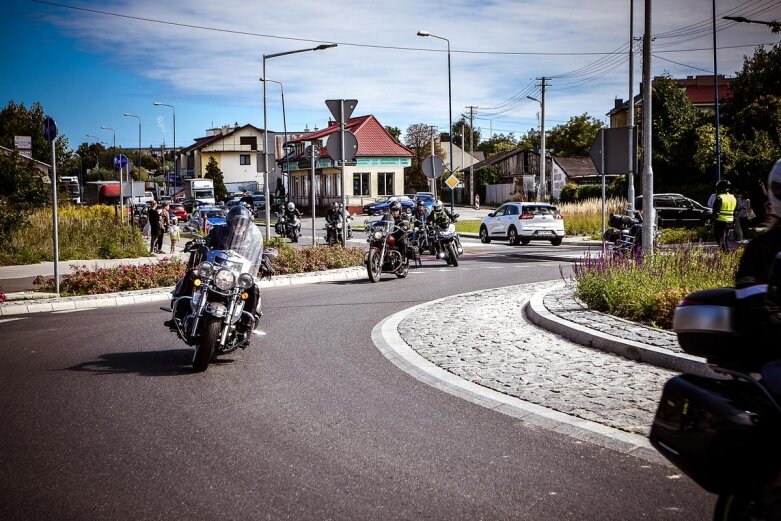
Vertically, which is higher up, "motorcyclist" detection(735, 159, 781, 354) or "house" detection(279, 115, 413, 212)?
"house" detection(279, 115, 413, 212)

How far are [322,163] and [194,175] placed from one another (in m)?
57.6

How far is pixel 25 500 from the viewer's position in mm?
4188

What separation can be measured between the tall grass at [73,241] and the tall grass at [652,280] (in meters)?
16.8

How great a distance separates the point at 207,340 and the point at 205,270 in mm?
645

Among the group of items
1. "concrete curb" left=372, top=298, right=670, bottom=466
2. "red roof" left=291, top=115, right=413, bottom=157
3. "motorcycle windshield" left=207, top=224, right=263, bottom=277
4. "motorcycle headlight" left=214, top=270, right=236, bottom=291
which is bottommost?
"concrete curb" left=372, top=298, right=670, bottom=466

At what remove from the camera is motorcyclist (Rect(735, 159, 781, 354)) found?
8.76 feet

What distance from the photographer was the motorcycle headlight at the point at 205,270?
7375mm

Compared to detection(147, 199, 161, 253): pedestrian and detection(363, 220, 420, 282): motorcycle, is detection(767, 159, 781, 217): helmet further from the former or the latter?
detection(147, 199, 161, 253): pedestrian

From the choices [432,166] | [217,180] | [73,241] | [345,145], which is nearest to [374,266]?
[345,145]

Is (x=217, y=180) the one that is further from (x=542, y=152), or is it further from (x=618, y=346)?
(x=618, y=346)

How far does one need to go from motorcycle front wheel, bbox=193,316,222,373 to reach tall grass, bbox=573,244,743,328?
468 centimetres

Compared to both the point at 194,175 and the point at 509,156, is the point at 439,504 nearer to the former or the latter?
the point at 509,156

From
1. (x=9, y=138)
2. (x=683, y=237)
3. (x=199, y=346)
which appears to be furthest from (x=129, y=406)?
(x=9, y=138)

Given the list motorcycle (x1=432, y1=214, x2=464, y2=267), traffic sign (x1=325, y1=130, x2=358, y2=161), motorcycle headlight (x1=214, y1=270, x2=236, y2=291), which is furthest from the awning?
motorcycle headlight (x1=214, y1=270, x2=236, y2=291)
